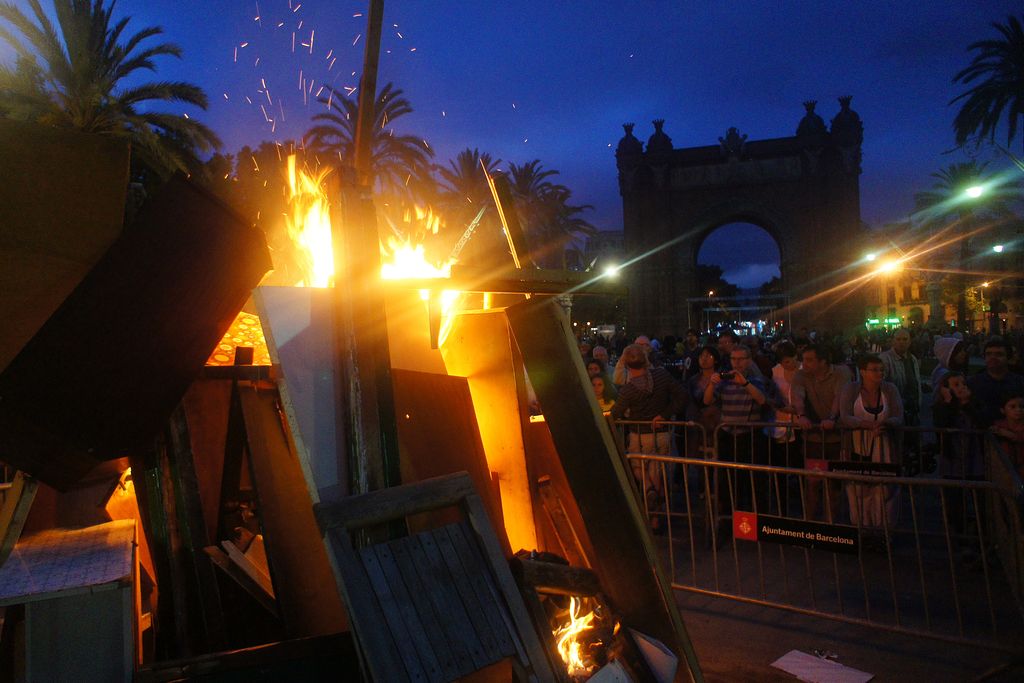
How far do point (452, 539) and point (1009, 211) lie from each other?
1440 inches

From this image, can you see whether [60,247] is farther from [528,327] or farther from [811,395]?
[811,395]

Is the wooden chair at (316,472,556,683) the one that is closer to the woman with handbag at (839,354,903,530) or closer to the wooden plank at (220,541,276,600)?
the wooden plank at (220,541,276,600)

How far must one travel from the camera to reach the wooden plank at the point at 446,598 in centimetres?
307

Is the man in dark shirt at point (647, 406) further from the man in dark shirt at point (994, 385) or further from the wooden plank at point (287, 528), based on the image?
the wooden plank at point (287, 528)

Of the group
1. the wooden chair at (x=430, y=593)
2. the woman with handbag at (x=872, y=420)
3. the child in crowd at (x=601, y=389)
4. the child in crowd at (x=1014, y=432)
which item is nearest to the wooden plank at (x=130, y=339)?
the wooden chair at (x=430, y=593)

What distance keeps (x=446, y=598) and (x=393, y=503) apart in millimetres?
525

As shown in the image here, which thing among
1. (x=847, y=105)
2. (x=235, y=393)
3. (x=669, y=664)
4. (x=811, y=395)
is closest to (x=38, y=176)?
(x=235, y=393)

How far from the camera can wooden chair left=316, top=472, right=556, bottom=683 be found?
9.55 feet

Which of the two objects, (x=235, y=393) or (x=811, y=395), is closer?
(x=235, y=393)

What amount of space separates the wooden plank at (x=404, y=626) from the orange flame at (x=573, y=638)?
913mm

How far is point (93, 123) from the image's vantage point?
15.5m

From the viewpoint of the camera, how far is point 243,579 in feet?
12.6

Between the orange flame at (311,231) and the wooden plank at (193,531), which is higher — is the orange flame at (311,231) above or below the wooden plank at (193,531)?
above

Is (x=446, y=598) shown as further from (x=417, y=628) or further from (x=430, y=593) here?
(x=417, y=628)
